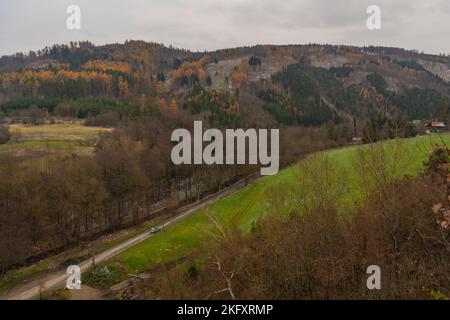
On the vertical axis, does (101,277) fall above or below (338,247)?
below

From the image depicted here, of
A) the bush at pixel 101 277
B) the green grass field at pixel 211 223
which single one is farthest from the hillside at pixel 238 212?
the bush at pixel 101 277


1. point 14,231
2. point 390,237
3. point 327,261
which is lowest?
point 14,231

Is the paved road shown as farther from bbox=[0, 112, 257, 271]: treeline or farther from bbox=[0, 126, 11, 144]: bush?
bbox=[0, 126, 11, 144]: bush

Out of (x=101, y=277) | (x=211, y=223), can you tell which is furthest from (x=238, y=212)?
(x=101, y=277)

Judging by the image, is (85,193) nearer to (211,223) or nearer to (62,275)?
(62,275)

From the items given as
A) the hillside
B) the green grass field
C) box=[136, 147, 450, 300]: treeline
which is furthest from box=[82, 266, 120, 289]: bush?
box=[136, 147, 450, 300]: treeline

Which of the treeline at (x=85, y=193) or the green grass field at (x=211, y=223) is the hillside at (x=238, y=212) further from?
the treeline at (x=85, y=193)

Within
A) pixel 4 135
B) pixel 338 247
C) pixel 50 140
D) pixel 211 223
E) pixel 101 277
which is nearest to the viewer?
pixel 338 247

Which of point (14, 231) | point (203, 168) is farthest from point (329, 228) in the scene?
point (203, 168)

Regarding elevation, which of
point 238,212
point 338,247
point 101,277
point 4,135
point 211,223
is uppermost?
point 4,135

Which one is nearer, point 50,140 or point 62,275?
point 62,275
